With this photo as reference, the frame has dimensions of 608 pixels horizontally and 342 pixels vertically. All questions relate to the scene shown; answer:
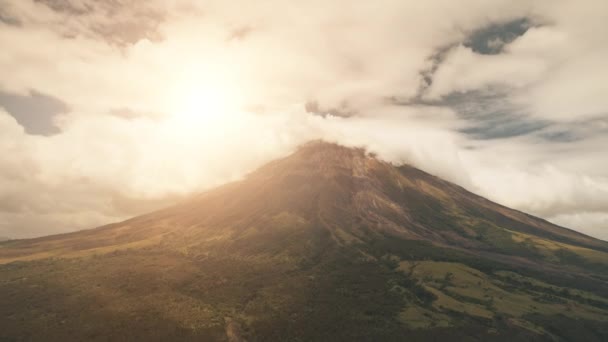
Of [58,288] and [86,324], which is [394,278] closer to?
[86,324]

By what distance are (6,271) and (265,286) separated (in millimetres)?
133944

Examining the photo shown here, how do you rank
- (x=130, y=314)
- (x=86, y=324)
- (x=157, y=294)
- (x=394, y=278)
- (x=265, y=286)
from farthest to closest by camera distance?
(x=394, y=278) → (x=265, y=286) → (x=157, y=294) → (x=130, y=314) → (x=86, y=324)

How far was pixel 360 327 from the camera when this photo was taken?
12425cm

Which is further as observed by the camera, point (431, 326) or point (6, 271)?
point (6, 271)

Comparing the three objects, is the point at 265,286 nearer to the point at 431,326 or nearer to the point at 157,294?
the point at 157,294

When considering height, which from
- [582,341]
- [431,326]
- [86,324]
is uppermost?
[86,324]

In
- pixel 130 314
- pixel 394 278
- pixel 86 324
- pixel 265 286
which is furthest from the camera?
pixel 394 278

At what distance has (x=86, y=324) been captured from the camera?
11694 centimetres

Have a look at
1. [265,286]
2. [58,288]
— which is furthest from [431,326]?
[58,288]

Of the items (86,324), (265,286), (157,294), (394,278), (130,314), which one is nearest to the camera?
(86,324)

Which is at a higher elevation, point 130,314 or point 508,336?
point 130,314

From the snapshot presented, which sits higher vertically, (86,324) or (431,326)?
(86,324)

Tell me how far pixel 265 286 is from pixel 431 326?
68953 mm

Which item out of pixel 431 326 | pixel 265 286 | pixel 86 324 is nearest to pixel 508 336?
pixel 431 326
